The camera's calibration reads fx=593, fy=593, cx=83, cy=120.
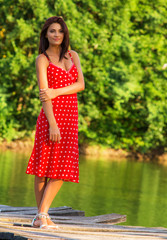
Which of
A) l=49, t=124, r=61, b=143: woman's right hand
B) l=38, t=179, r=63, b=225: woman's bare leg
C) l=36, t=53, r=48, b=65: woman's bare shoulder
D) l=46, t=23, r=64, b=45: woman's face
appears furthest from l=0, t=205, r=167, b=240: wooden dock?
l=46, t=23, r=64, b=45: woman's face

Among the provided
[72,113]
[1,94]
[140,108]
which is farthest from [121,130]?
[72,113]

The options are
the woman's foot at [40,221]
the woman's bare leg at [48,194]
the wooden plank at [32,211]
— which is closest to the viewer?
the woman's foot at [40,221]

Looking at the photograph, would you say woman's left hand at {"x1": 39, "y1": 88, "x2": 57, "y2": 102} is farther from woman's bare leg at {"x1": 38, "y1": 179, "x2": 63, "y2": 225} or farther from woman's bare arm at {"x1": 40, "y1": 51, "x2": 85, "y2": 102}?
woman's bare leg at {"x1": 38, "y1": 179, "x2": 63, "y2": 225}

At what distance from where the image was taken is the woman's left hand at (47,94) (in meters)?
4.80

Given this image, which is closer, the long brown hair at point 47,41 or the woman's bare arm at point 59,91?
the woman's bare arm at point 59,91

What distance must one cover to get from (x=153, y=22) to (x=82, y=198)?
17.1 m

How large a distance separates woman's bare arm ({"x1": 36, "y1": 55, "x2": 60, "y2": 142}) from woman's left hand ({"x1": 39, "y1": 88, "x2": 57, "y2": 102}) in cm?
3

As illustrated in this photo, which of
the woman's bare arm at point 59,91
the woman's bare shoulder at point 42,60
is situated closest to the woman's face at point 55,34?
the woman's bare shoulder at point 42,60

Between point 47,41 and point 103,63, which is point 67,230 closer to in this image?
point 47,41

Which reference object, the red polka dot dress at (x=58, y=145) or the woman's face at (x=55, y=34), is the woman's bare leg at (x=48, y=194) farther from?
the woman's face at (x=55, y=34)

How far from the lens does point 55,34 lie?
4957mm

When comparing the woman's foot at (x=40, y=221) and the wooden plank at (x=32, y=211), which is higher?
the woman's foot at (x=40, y=221)

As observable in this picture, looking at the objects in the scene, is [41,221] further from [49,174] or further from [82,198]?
[82,198]

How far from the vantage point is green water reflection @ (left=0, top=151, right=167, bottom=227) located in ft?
29.8
